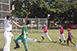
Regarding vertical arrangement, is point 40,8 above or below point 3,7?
above

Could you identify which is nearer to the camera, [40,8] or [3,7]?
[3,7]

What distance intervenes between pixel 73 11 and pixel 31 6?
15.3m

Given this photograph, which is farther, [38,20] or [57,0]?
[57,0]

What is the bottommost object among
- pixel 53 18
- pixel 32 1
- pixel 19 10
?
pixel 53 18

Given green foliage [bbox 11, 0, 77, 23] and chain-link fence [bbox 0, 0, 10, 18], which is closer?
chain-link fence [bbox 0, 0, 10, 18]

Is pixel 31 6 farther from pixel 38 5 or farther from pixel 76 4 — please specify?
pixel 76 4

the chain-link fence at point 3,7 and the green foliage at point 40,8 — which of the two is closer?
the chain-link fence at point 3,7

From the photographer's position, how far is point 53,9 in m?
35.2

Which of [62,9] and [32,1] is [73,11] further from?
[32,1]

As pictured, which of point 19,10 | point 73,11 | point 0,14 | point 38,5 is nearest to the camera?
point 0,14

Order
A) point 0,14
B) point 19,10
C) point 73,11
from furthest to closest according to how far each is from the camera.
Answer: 1. point 73,11
2. point 19,10
3. point 0,14

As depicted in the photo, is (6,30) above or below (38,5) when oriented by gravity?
below

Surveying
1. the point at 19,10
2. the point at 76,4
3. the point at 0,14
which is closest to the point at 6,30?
the point at 0,14

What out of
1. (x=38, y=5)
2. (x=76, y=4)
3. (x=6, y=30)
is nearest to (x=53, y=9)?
(x=38, y=5)
